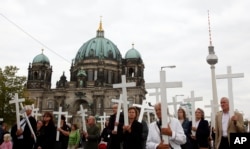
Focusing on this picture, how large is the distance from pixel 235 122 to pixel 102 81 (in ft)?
199

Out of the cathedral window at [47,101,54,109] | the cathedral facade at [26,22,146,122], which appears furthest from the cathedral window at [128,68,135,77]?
the cathedral window at [47,101,54,109]

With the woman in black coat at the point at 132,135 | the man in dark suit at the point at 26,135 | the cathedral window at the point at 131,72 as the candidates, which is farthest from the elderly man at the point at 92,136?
the cathedral window at the point at 131,72

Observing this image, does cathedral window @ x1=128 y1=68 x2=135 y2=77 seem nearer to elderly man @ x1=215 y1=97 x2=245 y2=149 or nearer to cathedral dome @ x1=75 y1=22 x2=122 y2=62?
cathedral dome @ x1=75 y1=22 x2=122 y2=62

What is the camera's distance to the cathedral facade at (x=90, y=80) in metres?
64.1

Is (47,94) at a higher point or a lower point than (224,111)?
higher

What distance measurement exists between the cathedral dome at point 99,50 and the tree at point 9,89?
33606mm

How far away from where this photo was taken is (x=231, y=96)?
6461mm

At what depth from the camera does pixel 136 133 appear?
6.20 meters

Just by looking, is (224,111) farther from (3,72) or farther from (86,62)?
(86,62)

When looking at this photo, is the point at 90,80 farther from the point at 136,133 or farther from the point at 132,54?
the point at 136,133

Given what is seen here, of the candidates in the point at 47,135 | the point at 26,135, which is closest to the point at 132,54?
the point at 26,135

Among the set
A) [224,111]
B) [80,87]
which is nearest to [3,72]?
[80,87]

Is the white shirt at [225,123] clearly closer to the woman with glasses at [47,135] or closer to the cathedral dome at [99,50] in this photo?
the woman with glasses at [47,135]

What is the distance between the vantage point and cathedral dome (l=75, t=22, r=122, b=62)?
7075 centimetres
